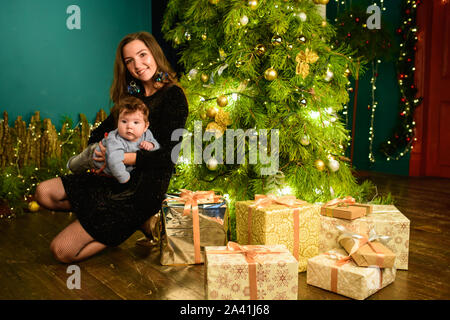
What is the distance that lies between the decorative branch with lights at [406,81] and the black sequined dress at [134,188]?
11.2 feet

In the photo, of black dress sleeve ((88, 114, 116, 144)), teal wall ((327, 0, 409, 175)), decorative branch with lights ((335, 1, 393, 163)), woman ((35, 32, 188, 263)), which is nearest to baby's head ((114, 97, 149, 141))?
woman ((35, 32, 188, 263))

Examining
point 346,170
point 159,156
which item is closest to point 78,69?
point 159,156

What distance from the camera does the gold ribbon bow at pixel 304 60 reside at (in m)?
2.28

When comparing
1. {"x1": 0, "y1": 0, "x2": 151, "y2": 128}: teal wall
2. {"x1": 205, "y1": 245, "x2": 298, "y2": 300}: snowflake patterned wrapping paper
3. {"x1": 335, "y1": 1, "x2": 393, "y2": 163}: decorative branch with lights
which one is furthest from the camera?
{"x1": 335, "y1": 1, "x2": 393, "y2": 163}: decorative branch with lights

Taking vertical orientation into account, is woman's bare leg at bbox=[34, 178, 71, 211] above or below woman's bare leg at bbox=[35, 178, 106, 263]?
above

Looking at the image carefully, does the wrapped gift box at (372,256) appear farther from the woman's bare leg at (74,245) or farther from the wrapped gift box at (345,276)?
the woman's bare leg at (74,245)

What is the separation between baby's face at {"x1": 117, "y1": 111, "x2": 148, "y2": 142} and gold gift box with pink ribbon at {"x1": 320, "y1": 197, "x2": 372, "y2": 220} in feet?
3.24

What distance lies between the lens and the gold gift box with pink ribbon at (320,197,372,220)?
6.28ft

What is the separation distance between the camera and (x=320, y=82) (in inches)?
96.1

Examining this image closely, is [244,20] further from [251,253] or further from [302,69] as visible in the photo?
[251,253]

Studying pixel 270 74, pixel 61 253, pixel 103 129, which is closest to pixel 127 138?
pixel 103 129

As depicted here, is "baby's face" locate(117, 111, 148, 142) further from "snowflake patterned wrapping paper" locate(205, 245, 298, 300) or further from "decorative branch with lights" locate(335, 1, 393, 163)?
"decorative branch with lights" locate(335, 1, 393, 163)

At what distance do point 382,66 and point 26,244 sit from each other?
4273 millimetres

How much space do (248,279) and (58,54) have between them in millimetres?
3156
